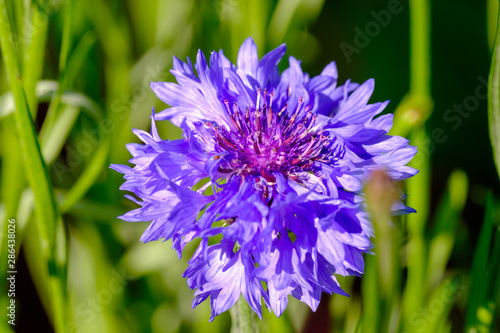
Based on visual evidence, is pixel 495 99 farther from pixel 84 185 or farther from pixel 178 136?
pixel 178 136

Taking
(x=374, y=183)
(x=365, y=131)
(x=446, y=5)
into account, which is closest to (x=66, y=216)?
(x=365, y=131)

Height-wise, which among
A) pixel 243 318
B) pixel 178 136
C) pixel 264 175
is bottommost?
pixel 243 318

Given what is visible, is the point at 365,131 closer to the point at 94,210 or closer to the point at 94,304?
the point at 94,210

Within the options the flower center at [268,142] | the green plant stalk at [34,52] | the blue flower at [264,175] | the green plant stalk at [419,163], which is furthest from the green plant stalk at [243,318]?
the green plant stalk at [34,52]

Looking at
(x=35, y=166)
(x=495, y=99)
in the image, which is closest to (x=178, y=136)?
(x=35, y=166)

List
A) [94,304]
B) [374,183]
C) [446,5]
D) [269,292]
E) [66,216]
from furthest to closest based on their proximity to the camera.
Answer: [446,5]
[66,216]
[94,304]
[269,292]
[374,183]

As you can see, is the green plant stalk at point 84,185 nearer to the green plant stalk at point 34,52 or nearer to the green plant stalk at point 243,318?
the green plant stalk at point 34,52
